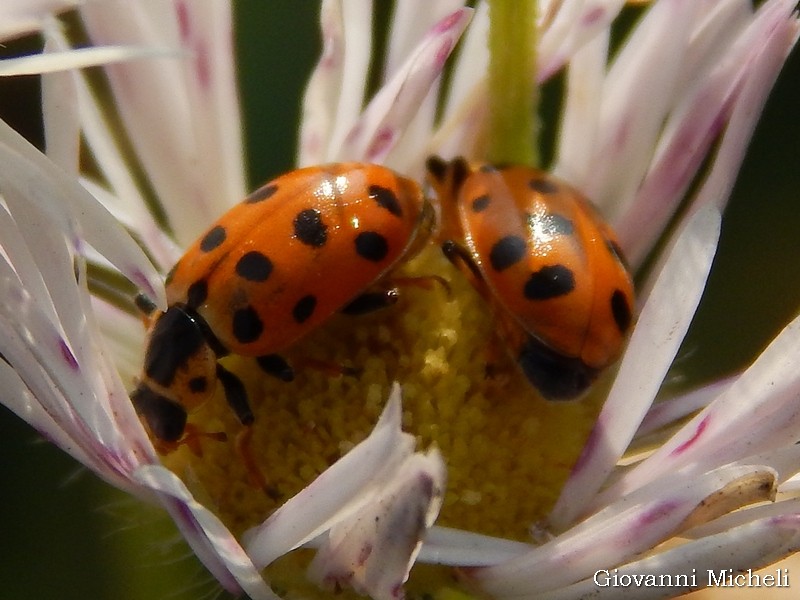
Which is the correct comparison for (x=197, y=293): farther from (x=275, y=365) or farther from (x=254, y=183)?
(x=254, y=183)

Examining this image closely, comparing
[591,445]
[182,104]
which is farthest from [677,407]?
[182,104]

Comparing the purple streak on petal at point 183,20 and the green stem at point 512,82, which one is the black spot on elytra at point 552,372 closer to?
the green stem at point 512,82

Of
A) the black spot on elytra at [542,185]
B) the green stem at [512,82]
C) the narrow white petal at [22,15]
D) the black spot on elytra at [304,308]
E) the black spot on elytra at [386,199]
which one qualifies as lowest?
the black spot on elytra at [304,308]

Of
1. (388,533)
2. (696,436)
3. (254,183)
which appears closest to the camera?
(388,533)

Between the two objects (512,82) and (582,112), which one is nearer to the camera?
(512,82)

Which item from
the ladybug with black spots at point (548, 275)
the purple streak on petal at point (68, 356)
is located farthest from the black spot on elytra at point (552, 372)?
the purple streak on petal at point (68, 356)

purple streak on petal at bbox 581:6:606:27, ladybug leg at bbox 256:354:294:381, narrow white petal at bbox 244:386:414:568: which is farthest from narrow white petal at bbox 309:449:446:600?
purple streak on petal at bbox 581:6:606:27

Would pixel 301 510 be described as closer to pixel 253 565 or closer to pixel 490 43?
pixel 253 565
